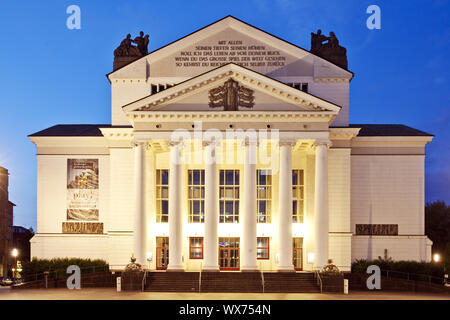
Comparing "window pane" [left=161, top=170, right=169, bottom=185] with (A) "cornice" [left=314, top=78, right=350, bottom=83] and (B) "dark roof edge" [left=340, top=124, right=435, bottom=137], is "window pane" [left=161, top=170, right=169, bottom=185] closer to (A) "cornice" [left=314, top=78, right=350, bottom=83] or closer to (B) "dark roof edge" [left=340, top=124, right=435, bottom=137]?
(A) "cornice" [left=314, top=78, right=350, bottom=83]

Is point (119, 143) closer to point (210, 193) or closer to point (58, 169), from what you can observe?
point (58, 169)

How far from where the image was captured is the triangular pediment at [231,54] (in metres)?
47.3

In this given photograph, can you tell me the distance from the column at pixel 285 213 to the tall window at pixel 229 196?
651 centimetres

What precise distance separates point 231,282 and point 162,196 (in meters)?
11.6

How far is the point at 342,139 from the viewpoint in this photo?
46.1 metres

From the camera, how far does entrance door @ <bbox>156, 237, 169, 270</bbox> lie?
4669 cm

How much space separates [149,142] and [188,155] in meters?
5.54

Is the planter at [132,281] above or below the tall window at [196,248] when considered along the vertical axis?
below

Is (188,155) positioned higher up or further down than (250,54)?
further down

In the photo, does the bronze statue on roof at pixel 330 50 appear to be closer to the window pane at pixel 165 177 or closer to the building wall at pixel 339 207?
the building wall at pixel 339 207

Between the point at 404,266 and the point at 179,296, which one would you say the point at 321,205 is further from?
the point at 179,296

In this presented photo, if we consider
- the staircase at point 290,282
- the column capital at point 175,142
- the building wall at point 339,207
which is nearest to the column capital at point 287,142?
the building wall at point 339,207

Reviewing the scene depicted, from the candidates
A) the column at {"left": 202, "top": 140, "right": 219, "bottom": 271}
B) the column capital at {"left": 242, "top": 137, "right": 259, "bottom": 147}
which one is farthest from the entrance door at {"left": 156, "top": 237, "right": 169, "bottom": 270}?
the column capital at {"left": 242, "top": 137, "right": 259, "bottom": 147}
